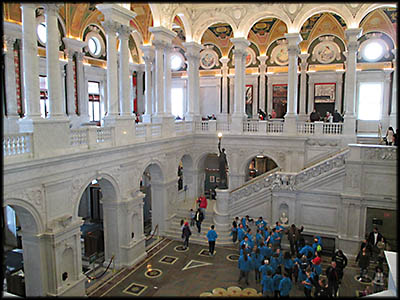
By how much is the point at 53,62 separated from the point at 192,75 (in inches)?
433

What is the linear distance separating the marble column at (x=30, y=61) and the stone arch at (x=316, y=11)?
13145 millimetres

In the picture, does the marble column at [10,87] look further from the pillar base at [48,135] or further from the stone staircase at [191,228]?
the stone staircase at [191,228]

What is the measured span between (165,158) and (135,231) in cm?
405

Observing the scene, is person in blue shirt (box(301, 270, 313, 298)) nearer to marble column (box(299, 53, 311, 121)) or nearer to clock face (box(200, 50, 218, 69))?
marble column (box(299, 53, 311, 121))

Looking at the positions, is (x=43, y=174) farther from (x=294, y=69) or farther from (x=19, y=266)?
(x=294, y=69)

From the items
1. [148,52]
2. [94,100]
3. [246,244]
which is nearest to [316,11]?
[148,52]

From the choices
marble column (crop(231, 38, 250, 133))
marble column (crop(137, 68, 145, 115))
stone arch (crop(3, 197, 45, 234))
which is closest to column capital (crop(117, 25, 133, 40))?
marble column (crop(231, 38, 250, 133))

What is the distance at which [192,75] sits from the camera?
68.2 feet

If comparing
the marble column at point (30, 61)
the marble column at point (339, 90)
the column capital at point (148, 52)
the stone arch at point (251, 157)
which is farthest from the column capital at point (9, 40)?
the marble column at point (339, 90)

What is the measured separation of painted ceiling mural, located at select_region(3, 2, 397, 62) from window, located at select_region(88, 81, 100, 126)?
381 cm

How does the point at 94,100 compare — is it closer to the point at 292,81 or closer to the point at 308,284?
the point at 292,81

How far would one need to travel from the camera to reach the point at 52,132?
1047cm

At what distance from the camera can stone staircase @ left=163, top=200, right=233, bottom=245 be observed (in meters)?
16.1

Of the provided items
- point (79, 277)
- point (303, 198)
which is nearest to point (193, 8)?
point (303, 198)
